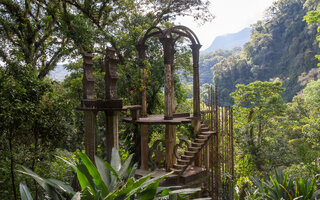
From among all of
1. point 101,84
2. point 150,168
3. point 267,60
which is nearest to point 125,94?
point 101,84

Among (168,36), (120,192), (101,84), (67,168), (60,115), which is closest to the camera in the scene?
(120,192)

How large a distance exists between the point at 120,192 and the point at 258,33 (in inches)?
2434

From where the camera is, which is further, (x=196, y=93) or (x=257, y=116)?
(x=257, y=116)

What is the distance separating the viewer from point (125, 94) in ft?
25.4

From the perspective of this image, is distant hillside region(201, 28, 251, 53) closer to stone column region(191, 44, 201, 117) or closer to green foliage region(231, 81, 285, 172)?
green foliage region(231, 81, 285, 172)

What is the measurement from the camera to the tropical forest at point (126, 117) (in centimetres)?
312

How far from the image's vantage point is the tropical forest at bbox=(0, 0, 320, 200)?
3.12m

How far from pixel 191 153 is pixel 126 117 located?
78.6 inches

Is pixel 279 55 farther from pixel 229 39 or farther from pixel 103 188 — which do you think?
pixel 229 39

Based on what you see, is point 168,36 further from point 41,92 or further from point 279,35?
point 279,35

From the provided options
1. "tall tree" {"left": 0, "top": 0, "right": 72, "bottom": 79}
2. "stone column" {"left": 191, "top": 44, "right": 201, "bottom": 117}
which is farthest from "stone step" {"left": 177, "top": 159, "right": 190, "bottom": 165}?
"tall tree" {"left": 0, "top": 0, "right": 72, "bottom": 79}

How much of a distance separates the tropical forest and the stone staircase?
25 millimetres

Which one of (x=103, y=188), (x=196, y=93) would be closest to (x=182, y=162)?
(x=196, y=93)

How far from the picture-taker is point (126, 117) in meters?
5.91
